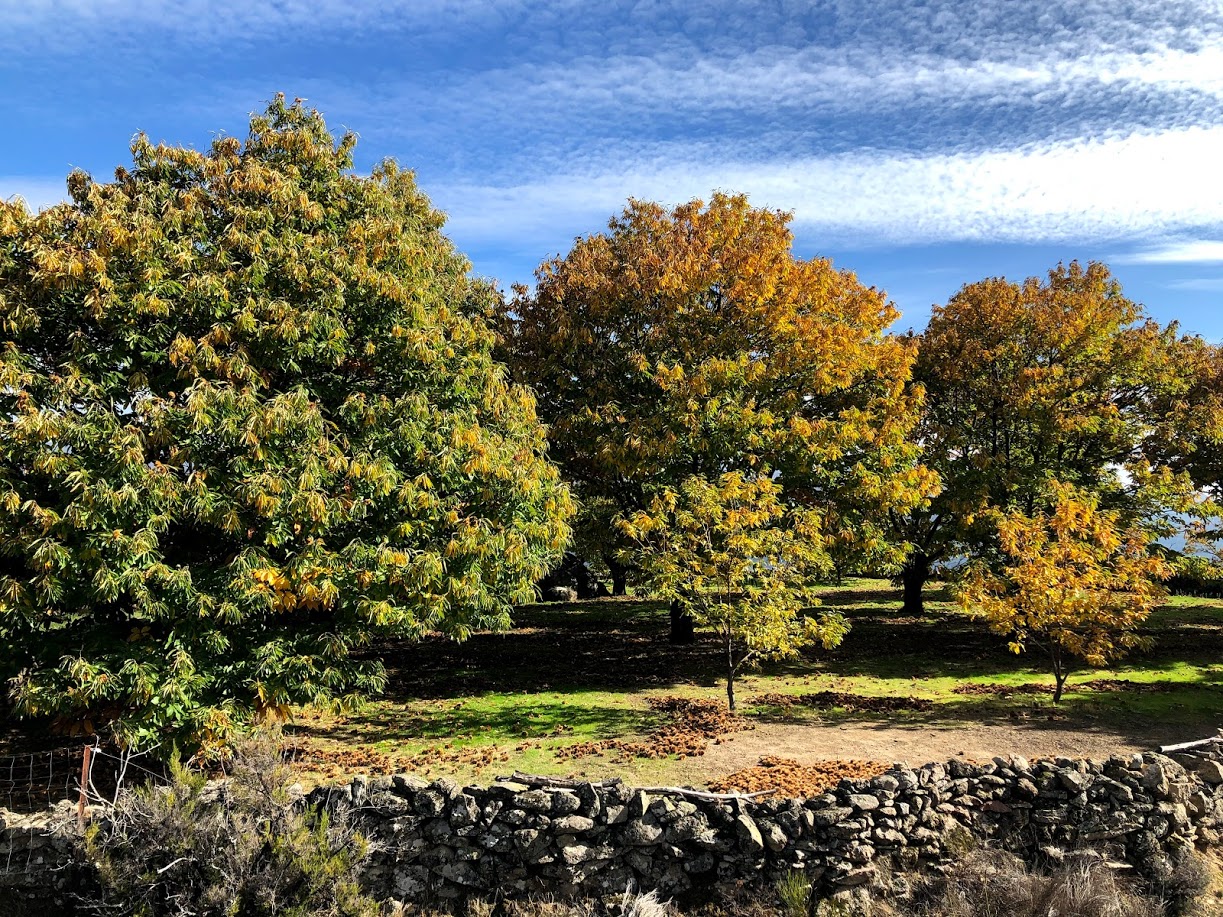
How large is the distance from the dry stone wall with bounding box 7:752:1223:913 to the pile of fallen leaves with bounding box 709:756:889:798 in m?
0.91

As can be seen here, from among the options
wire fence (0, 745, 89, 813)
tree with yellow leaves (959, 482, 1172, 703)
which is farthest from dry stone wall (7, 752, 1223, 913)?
tree with yellow leaves (959, 482, 1172, 703)

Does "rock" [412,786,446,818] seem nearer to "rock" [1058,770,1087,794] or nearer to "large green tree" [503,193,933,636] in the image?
"rock" [1058,770,1087,794]

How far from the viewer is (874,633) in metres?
21.6

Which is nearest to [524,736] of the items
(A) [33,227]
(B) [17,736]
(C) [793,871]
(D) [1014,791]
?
(C) [793,871]

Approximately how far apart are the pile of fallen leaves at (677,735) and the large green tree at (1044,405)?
8.16m

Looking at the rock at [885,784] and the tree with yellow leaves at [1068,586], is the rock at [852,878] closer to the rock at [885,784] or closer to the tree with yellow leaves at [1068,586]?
the rock at [885,784]

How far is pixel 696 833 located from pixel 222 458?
23.5 feet

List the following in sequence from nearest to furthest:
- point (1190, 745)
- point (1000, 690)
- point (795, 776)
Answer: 1. point (1190, 745)
2. point (795, 776)
3. point (1000, 690)

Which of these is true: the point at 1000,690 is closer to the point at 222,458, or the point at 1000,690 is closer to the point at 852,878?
the point at 852,878

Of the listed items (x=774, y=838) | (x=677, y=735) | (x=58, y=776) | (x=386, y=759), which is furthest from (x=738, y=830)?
(x=58, y=776)

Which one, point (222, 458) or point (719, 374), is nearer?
point (222, 458)

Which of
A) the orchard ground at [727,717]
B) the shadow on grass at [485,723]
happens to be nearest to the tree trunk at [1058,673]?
the orchard ground at [727,717]

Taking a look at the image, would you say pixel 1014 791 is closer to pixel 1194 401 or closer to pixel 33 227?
pixel 33 227

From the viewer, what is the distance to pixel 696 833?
301 inches
